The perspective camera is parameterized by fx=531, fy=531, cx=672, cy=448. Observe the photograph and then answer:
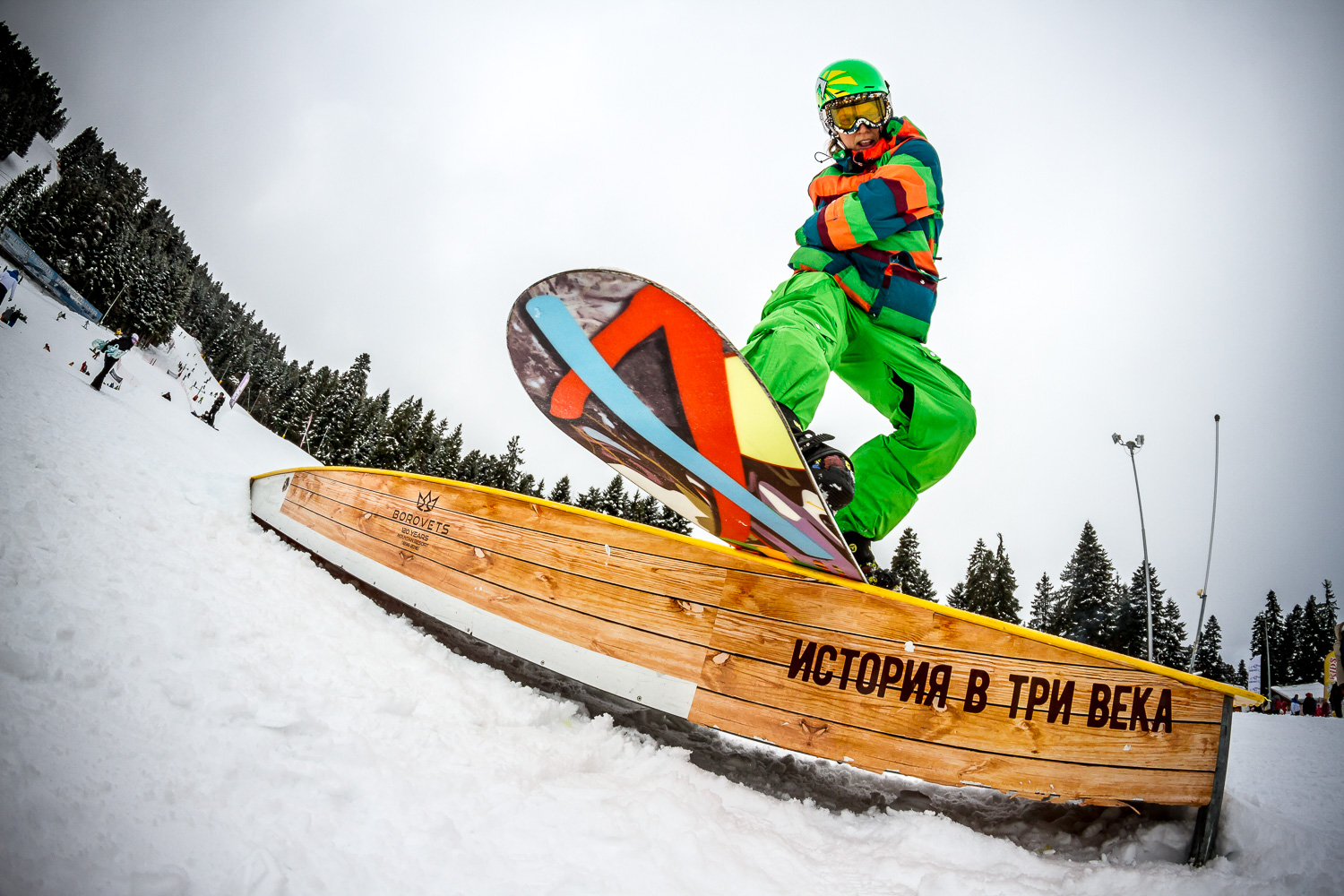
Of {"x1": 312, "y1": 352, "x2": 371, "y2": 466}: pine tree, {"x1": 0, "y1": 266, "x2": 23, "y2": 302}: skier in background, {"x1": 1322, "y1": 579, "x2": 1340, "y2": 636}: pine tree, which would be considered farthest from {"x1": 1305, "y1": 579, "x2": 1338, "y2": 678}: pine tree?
{"x1": 312, "y1": 352, "x2": 371, "y2": 466}: pine tree

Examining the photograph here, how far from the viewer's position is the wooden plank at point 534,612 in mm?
2102

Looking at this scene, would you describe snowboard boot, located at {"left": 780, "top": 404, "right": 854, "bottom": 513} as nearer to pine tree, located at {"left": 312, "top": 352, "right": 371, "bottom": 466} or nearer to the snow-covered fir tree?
pine tree, located at {"left": 312, "top": 352, "right": 371, "bottom": 466}

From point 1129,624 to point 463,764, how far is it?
94.2 ft

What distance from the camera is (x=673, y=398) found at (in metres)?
1.68

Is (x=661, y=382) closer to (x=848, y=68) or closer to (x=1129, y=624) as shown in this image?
(x=848, y=68)

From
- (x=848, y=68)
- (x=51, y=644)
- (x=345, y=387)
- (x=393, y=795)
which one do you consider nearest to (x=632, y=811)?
(x=393, y=795)

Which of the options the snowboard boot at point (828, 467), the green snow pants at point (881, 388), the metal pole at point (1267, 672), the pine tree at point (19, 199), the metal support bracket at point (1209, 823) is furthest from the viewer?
the pine tree at point (19, 199)

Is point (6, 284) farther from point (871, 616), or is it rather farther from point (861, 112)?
point (871, 616)

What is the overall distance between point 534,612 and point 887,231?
217cm

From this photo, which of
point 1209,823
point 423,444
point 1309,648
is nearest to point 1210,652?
point 1309,648

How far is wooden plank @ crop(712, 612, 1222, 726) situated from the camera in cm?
160

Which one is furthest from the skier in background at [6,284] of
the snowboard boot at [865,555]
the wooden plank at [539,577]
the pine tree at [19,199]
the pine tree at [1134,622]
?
the pine tree at [1134,622]

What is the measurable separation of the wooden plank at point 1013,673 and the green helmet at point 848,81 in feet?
6.66

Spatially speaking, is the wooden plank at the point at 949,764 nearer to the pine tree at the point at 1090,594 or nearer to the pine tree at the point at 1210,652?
the pine tree at the point at 1090,594
